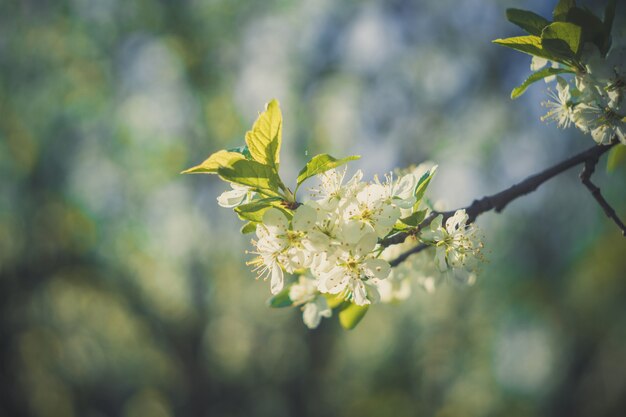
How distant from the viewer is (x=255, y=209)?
94 centimetres

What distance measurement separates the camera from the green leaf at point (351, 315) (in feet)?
4.28

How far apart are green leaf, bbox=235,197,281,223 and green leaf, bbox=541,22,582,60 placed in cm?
68

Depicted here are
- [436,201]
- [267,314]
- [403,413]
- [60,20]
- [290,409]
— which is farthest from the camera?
[403,413]

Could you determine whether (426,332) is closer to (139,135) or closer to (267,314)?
(267,314)

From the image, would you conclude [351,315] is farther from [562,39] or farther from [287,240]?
[562,39]

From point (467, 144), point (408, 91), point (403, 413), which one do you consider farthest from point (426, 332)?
point (408, 91)

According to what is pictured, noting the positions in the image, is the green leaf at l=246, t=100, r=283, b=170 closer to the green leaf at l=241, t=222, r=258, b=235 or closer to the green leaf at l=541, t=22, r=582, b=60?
the green leaf at l=241, t=222, r=258, b=235

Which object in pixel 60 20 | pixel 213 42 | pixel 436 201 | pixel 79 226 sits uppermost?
pixel 60 20

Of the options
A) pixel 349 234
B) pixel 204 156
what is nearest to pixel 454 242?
pixel 349 234

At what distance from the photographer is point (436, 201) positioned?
63.3 inches

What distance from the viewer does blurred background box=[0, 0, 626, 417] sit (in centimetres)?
721

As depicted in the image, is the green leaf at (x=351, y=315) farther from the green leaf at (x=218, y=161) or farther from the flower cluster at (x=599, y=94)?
the flower cluster at (x=599, y=94)

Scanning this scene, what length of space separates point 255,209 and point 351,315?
54cm

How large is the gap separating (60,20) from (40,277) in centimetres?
407
